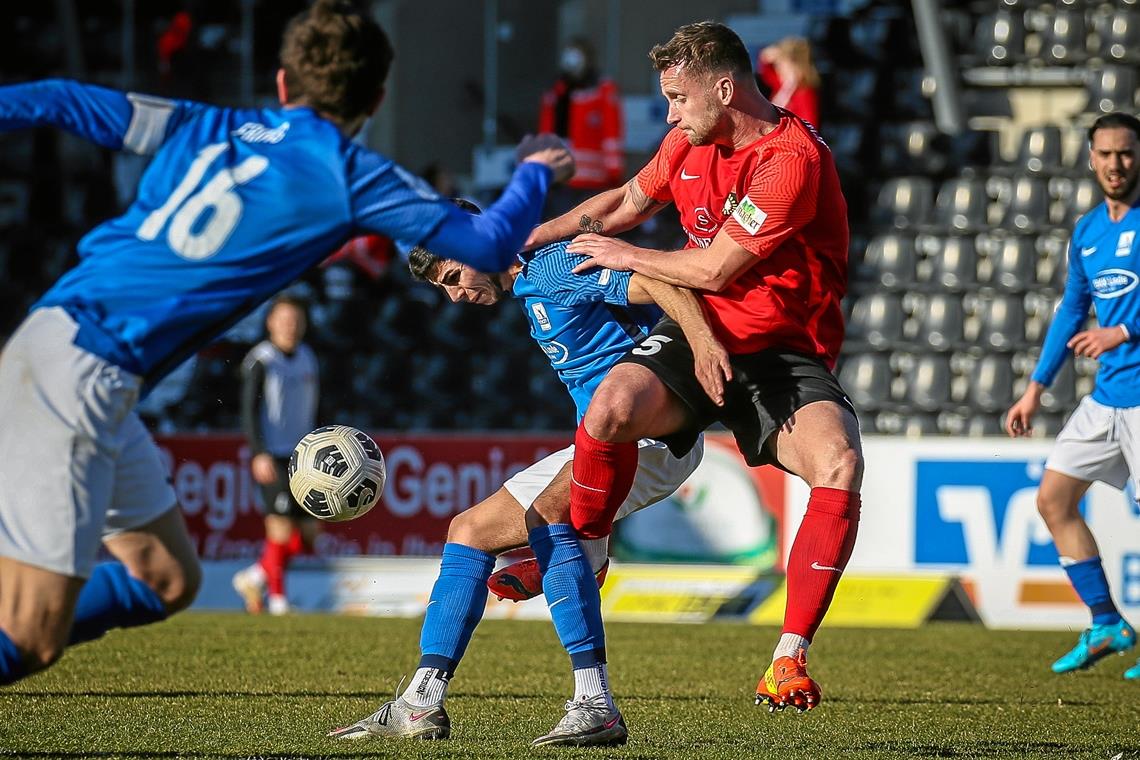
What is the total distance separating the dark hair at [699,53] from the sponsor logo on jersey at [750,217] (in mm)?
470

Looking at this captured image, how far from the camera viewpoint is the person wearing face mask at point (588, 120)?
50.5ft


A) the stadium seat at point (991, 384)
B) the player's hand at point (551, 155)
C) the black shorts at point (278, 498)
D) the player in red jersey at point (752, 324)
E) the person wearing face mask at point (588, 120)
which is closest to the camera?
the player's hand at point (551, 155)

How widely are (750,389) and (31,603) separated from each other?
98.5 inches

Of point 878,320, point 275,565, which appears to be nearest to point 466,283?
→ point 275,565

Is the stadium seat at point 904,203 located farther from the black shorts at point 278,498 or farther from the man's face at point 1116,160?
the man's face at point 1116,160

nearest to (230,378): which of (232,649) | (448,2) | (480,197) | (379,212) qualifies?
(480,197)

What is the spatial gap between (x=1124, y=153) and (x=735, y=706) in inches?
134

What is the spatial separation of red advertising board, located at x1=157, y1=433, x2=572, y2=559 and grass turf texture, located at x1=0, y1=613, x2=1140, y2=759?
98.0 inches

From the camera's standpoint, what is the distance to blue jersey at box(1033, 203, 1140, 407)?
7793 mm

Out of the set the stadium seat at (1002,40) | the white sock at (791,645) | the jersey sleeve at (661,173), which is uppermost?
the stadium seat at (1002,40)

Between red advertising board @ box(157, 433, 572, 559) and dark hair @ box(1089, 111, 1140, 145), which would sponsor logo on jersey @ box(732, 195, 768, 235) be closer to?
dark hair @ box(1089, 111, 1140, 145)

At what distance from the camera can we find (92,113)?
13.3ft

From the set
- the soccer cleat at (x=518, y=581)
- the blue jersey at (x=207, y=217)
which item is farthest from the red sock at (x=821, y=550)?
the blue jersey at (x=207, y=217)

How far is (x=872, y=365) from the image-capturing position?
557 inches
